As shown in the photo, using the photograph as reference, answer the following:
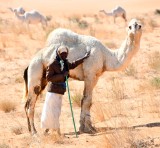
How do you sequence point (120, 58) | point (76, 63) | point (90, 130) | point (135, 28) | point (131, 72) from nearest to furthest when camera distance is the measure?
point (76, 63), point (90, 130), point (135, 28), point (120, 58), point (131, 72)

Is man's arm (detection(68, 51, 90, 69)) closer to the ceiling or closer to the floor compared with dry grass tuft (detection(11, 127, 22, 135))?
closer to the ceiling

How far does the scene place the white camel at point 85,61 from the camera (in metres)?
10.1

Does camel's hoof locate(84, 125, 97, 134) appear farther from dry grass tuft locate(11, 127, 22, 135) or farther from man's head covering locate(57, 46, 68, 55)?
man's head covering locate(57, 46, 68, 55)

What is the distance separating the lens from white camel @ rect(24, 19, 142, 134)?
1012 centimetres

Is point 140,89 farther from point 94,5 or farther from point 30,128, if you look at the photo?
point 94,5

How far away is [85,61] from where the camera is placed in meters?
10.1

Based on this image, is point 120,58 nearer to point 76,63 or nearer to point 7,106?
point 76,63

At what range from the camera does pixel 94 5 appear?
231ft

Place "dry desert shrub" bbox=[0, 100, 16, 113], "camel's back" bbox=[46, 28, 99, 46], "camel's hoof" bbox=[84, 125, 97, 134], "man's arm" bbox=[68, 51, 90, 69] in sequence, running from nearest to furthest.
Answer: "man's arm" bbox=[68, 51, 90, 69]
"camel's hoof" bbox=[84, 125, 97, 134]
"camel's back" bbox=[46, 28, 99, 46]
"dry desert shrub" bbox=[0, 100, 16, 113]

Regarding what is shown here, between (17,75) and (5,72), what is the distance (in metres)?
0.80

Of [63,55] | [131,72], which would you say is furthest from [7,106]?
[131,72]

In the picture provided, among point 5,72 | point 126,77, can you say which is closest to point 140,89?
point 126,77

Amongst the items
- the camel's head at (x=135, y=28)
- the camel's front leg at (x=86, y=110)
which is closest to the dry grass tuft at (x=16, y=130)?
the camel's front leg at (x=86, y=110)

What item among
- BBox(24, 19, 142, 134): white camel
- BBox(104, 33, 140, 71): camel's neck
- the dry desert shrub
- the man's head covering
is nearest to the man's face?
the man's head covering
